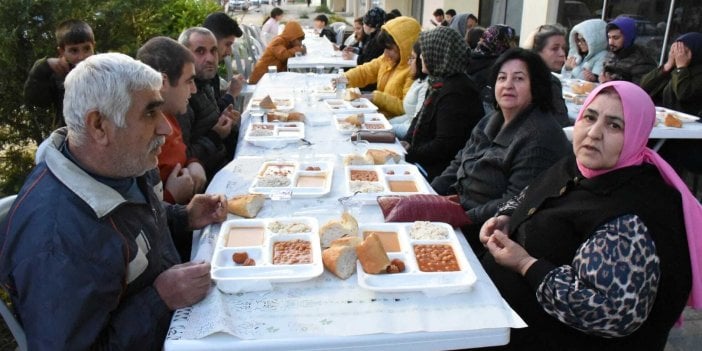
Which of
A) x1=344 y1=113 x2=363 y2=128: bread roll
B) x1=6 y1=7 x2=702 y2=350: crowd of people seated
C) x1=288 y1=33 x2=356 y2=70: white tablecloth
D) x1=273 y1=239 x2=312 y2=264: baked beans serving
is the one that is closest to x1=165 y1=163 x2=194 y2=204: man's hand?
x1=6 y1=7 x2=702 y2=350: crowd of people seated

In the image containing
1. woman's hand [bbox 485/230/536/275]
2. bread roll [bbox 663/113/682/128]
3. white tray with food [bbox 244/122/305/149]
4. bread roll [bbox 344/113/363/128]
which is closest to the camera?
woman's hand [bbox 485/230/536/275]

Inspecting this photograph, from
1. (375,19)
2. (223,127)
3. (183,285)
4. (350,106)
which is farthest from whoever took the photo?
(375,19)

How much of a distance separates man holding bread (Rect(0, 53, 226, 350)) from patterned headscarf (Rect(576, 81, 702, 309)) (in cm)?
155

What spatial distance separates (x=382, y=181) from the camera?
8.73 ft

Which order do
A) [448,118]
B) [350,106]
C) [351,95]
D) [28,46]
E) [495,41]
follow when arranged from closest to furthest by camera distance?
[448,118], [28,46], [350,106], [495,41], [351,95]

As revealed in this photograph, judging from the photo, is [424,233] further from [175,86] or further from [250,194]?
[175,86]

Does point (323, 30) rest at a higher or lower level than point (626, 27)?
lower

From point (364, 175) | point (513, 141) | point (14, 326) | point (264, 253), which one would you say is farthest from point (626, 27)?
point (14, 326)

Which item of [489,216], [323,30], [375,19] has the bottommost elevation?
[489,216]

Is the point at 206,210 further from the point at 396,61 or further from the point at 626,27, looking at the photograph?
the point at 626,27

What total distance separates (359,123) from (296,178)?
1.19 m

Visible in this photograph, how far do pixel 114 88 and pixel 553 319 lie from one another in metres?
1.75

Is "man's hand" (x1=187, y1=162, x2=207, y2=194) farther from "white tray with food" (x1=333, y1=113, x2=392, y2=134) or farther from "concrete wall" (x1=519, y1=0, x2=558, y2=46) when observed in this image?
"concrete wall" (x1=519, y1=0, x2=558, y2=46)

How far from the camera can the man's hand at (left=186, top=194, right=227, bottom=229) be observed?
222 centimetres
